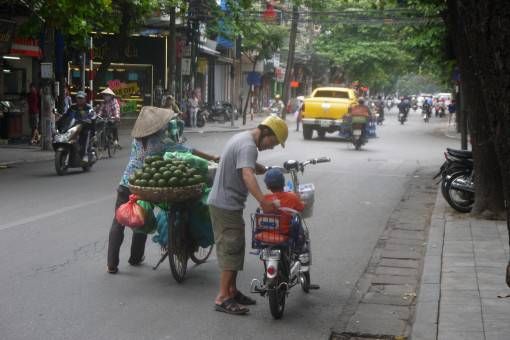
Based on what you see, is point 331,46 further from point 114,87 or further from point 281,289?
point 281,289

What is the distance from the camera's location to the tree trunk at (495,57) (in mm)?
3689

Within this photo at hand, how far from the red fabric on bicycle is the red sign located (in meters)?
19.2

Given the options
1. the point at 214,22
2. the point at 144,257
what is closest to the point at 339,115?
the point at 214,22

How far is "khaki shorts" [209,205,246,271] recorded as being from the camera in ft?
20.8

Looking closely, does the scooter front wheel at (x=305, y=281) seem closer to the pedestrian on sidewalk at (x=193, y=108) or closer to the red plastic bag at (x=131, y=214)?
A: the red plastic bag at (x=131, y=214)

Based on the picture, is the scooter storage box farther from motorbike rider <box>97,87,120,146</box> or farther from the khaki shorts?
motorbike rider <box>97,87,120,146</box>

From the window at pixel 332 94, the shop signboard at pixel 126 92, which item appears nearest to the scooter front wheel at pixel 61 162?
the window at pixel 332 94

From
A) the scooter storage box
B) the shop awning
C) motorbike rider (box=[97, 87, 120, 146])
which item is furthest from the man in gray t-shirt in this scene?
the shop awning

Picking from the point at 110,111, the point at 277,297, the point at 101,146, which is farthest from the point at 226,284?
the point at 110,111

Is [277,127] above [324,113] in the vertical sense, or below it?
above

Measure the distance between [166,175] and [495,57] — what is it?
3.84 meters

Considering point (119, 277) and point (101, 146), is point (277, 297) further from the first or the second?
point (101, 146)

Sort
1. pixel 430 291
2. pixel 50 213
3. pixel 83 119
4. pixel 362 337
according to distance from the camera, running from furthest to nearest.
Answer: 1. pixel 83 119
2. pixel 50 213
3. pixel 430 291
4. pixel 362 337

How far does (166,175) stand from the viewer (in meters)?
7.02
